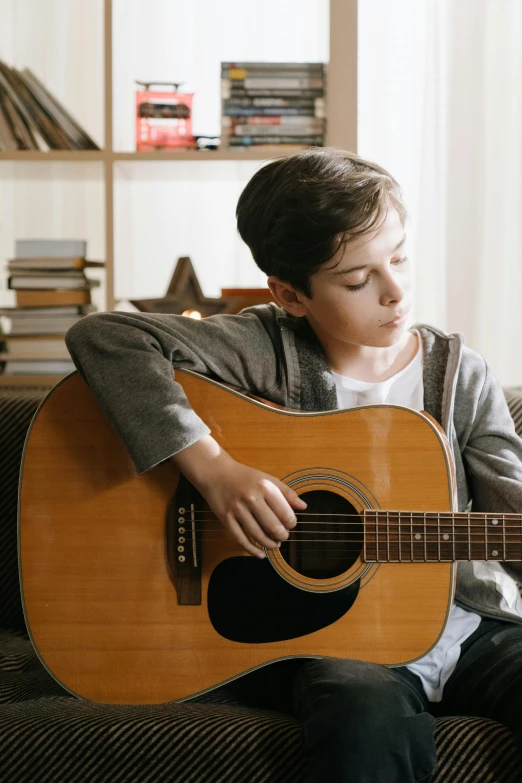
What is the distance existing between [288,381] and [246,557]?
0.27 meters

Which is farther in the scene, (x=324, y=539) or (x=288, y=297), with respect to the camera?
(x=288, y=297)

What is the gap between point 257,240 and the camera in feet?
3.91

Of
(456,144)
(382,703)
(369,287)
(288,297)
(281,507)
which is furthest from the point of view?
(456,144)

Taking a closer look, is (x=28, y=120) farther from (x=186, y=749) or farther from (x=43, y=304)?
(x=186, y=749)

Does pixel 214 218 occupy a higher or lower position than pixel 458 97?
lower

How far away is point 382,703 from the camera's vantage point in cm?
81

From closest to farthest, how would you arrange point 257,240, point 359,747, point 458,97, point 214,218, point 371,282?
point 359,747 < point 371,282 < point 257,240 < point 458,97 < point 214,218

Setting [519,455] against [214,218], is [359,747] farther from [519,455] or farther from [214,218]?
[214,218]

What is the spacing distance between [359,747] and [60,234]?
185cm

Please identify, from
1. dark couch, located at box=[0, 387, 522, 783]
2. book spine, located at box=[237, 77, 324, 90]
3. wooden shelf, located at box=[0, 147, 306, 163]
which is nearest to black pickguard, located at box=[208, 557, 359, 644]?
dark couch, located at box=[0, 387, 522, 783]

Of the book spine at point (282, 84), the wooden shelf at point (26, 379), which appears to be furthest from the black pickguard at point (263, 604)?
the book spine at point (282, 84)

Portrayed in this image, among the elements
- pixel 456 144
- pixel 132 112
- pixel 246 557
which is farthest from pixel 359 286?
pixel 132 112

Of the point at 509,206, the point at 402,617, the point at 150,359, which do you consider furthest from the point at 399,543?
the point at 509,206

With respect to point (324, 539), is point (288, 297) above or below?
above
